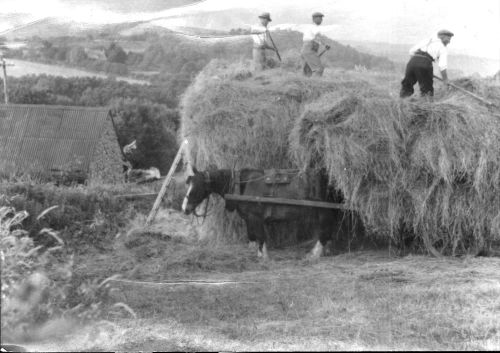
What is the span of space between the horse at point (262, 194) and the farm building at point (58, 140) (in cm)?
2129

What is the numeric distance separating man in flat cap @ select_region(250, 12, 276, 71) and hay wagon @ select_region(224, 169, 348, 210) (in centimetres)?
370

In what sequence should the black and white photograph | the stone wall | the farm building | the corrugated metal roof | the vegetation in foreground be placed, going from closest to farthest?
1. the vegetation in foreground
2. the black and white photograph
3. the farm building
4. the corrugated metal roof
5. the stone wall

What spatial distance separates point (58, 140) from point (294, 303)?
28505mm

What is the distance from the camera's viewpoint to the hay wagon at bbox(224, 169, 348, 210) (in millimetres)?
10820

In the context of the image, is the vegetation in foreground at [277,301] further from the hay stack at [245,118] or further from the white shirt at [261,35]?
the white shirt at [261,35]

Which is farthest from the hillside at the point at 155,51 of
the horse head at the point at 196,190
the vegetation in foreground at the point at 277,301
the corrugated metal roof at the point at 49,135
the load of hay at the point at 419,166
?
the load of hay at the point at 419,166

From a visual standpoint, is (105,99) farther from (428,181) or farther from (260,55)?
(428,181)

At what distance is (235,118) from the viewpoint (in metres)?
11.5

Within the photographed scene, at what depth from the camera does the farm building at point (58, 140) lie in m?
32.6

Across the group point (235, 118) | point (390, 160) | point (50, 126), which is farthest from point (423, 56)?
point (50, 126)

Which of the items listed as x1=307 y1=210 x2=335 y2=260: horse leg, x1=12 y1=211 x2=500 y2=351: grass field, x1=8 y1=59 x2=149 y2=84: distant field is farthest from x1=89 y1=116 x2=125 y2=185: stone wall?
x1=12 y1=211 x2=500 y2=351: grass field

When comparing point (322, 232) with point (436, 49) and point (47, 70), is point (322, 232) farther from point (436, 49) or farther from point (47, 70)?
point (47, 70)

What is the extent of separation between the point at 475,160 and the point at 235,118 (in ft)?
12.8

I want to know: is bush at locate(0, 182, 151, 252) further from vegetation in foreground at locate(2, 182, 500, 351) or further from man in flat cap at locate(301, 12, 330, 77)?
man in flat cap at locate(301, 12, 330, 77)
